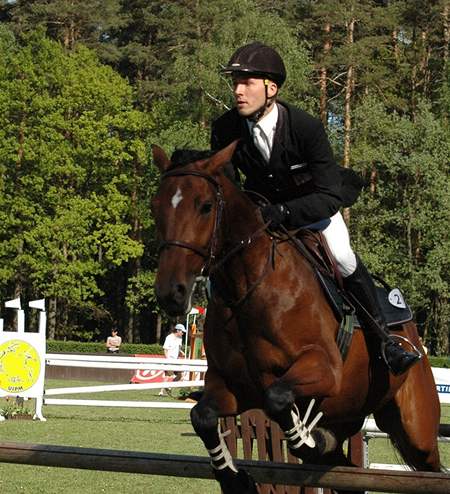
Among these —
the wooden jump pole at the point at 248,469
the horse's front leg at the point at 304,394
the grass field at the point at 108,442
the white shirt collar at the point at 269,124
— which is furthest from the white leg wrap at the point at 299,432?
the grass field at the point at 108,442

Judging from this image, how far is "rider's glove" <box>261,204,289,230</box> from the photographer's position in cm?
522

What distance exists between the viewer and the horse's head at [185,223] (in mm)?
4375

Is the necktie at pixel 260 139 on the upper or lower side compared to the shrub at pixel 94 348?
upper

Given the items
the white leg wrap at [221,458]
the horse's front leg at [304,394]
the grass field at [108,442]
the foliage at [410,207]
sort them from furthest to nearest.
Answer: the foliage at [410,207], the grass field at [108,442], the white leg wrap at [221,458], the horse's front leg at [304,394]

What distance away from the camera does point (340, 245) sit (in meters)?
5.70

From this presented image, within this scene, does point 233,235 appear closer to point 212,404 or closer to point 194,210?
point 194,210

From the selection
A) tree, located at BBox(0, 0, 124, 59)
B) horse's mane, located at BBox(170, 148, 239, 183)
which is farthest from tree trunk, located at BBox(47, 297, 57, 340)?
horse's mane, located at BBox(170, 148, 239, 183)

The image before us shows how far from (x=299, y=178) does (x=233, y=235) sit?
656 mm

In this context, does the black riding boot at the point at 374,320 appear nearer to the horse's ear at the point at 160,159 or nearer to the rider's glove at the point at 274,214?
the rider's glove at the point at 274,214

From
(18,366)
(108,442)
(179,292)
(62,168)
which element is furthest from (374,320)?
(62,168)

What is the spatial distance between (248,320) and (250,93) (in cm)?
118

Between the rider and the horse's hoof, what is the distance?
128 centimetres

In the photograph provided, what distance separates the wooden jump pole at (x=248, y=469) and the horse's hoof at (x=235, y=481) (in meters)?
0.07

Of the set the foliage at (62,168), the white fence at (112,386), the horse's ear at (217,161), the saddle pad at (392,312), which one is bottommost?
the white fence at (112,386)
